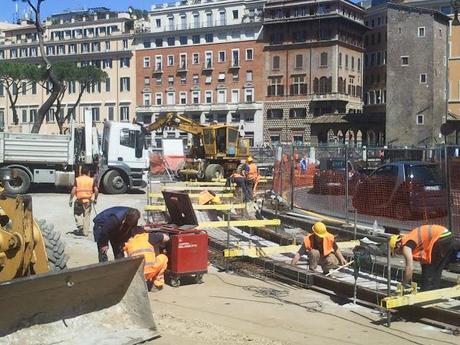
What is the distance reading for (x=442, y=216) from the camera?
43.3 ft

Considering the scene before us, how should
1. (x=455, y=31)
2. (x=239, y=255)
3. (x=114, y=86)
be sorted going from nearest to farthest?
(x=239, y=255)
(x=455, y=31)
(x=114, y=86)

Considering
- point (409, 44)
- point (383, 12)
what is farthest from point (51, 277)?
point (383, 12)

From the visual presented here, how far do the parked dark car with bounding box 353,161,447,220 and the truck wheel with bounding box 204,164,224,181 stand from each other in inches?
663

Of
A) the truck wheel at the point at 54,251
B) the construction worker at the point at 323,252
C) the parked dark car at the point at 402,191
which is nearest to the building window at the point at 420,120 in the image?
the parked dark car at the point at 402,191

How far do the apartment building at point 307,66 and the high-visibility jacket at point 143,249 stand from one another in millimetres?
76816

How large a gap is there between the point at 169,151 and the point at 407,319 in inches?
1391

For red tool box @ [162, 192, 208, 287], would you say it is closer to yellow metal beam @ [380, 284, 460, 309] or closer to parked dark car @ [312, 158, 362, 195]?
yellow metal beam @ [380, 284, 460, 309]

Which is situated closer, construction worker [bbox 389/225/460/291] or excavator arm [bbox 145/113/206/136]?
construction worker [bbox 389/225/460/291]

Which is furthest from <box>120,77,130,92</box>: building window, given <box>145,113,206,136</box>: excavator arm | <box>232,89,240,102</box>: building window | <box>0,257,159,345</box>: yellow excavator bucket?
<box>0,257,159,345</box>: yellow excavator bucket

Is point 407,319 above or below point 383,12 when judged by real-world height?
below

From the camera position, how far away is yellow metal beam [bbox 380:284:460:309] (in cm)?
744

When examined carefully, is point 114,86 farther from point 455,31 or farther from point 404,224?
point 404,224

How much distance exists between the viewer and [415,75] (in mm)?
71938

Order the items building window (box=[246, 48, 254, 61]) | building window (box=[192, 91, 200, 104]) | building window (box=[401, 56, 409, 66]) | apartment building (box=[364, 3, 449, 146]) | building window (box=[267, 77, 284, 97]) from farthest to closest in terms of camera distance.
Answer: building window (box=[192, 91, 200, 104])
building window (box=[246, 48, 254, 61])
building window (box=[267, 77, 284, 97])
building window (box=[401, 56, 409, 66])
apartment building (box=[364, 3, 449, 146])
